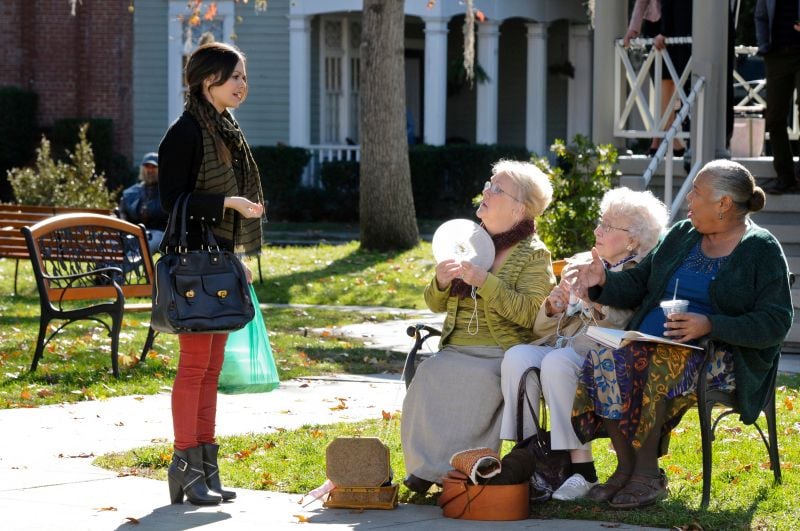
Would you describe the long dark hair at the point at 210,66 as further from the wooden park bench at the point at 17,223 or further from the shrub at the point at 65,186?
the shrub at the point at 65,186

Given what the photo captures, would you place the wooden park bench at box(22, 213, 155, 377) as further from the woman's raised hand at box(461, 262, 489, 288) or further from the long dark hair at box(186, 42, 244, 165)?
the woman's raised hand at box(461, 262, 489, 288)

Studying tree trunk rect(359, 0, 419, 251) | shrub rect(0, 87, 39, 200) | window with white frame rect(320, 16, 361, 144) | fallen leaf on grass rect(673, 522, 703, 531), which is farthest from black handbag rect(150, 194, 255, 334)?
shrub rect(0, 87, 39, 200)

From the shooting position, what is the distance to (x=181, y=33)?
83.5ft

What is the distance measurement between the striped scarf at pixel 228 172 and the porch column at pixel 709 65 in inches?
220

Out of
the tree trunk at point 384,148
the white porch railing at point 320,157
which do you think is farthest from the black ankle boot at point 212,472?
the white porch railing at point 320,157

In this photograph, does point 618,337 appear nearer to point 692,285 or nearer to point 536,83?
point 692,285

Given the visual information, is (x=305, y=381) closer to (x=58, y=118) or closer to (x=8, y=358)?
(x=8, y=358)

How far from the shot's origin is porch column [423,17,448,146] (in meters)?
24.1

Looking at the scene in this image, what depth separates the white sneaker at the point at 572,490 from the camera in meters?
5.73

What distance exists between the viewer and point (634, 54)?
13.2m

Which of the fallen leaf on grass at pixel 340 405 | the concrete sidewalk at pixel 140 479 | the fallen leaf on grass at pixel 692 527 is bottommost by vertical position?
the fallen leaf on grass at pixel 340 405

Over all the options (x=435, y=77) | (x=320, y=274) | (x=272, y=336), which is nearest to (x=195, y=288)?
(x=272, y=336)

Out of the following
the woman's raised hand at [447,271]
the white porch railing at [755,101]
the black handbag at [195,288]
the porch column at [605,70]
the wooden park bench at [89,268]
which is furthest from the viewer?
the white porch railing at [755,101]

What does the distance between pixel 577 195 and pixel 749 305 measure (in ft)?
18.5
